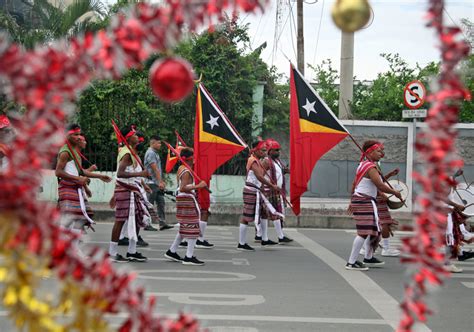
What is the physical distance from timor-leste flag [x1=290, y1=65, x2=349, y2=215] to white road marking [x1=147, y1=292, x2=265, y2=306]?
300 centimetres

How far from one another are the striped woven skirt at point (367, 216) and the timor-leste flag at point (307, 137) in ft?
2.84

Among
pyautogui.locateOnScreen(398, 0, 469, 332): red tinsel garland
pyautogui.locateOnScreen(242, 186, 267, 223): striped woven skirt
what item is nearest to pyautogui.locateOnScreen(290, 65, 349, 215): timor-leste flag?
pyautogui.locateOnScreen(242, 186, 267, 223): striped woven skirt

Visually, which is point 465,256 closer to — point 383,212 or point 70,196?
point 383,212

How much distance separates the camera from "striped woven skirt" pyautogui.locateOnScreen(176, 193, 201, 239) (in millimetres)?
9023

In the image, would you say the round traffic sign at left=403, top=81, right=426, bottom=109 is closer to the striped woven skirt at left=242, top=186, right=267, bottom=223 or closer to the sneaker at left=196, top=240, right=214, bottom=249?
the striped woven skirt at left=242, top=186, right=267, bottom=223

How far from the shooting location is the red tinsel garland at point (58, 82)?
107cm

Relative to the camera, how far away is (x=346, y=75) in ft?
62.1

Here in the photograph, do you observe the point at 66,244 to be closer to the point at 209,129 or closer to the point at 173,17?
the point at 173,17

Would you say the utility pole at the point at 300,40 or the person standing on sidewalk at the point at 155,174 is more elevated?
the utility pole at the point at 300,40

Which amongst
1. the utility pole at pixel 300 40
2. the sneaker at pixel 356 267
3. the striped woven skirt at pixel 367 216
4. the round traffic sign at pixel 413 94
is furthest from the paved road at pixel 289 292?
the utility pole at pixel 300 40

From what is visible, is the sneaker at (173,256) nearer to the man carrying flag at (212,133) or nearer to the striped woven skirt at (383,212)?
the man carrying flag at (212,133)

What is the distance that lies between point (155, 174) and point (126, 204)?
3.48 m

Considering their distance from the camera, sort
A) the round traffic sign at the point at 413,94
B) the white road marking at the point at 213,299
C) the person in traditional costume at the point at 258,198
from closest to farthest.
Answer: the white road marking at the point at 213,299 < the person in traditional costume at the point at 258,198 < the round traffic sign at the point at 413,94

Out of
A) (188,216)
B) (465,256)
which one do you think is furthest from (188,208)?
(465,256)
